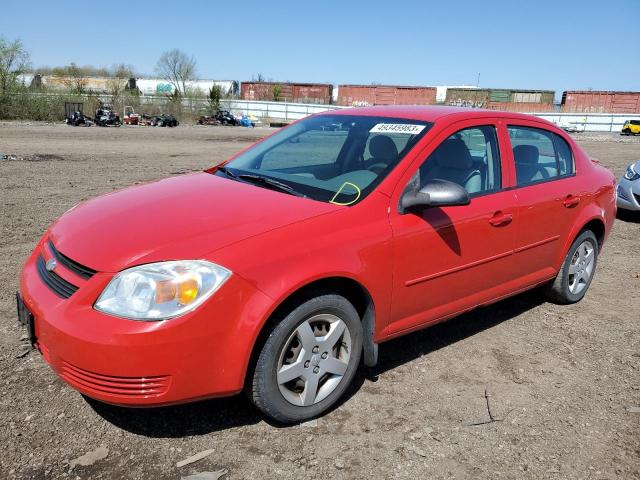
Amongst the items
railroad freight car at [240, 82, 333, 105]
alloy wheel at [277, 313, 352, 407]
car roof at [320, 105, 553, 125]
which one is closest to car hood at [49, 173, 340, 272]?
alloy wheel at [277, 313, 352, 407]

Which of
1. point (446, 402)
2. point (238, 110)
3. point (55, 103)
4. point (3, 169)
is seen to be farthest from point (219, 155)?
point (238, 110)

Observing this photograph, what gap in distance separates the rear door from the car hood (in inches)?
67.2

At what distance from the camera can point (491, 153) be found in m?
3.87

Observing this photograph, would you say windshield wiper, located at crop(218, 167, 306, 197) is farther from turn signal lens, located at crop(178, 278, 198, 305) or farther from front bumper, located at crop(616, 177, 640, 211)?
front bumper, located at crop(616, 177, 640, 211)

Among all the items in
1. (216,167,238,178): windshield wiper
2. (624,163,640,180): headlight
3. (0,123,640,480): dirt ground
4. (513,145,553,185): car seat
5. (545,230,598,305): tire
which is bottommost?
(0,123,640,480): dirt ground

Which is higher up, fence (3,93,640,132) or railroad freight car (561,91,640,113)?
railroad freight car (561,91,640,113)

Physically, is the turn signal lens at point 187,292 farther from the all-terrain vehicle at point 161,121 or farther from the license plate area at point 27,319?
the all-terrain vehicle at point 161,121

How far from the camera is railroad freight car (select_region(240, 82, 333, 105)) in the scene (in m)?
68.9

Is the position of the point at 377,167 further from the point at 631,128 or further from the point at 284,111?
the point at 284,111

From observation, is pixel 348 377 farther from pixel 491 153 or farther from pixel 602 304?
pixel 602 304

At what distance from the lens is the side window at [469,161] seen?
349 cm

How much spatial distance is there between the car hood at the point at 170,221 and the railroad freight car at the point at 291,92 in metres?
65.9

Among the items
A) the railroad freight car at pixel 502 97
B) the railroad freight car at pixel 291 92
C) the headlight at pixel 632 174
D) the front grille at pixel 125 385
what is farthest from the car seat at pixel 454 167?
the railroad freight car at pixel 291 92

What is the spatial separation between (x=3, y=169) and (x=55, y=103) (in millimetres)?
31637
